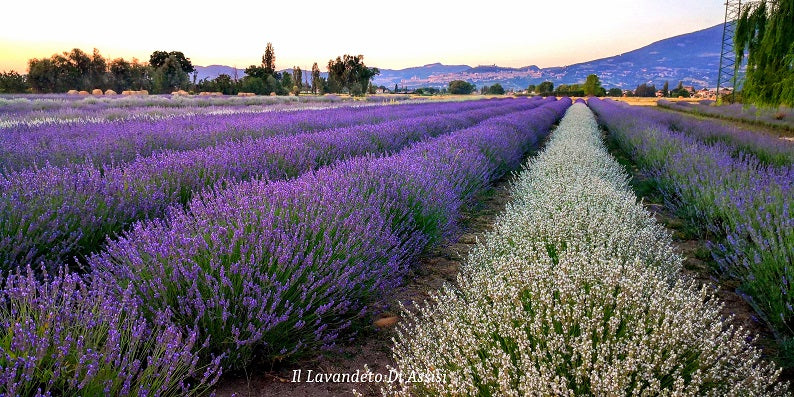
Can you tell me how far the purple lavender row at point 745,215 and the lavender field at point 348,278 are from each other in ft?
0.10

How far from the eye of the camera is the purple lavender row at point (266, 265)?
1.95 metres

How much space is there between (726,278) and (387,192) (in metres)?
2.75

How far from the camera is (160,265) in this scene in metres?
1.91

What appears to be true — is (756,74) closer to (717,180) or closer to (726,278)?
(717,180)

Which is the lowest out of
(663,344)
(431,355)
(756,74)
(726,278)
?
(726,278)

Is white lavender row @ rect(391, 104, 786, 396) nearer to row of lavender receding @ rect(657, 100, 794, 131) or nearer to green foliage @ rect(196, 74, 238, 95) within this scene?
row of lavender receding @ rect(657, 100, 794, 131)

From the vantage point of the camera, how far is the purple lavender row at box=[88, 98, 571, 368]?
195 centimetres

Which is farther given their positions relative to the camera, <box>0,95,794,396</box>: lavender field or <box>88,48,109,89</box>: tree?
<box>88,48,109,89</box>: tree

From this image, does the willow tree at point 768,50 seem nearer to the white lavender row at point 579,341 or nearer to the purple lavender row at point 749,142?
the purple lavender row at point 749,142

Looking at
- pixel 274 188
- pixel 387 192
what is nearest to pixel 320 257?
pixel 274 188

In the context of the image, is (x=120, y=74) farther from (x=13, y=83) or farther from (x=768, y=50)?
(x=768, y=50)

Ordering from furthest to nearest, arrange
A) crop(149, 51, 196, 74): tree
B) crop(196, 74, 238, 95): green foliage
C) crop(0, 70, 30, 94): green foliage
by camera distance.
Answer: crop(149, 51, 196, 74): tree → crop(196, 74, 238, 95): green foliage → crop(0, 70, 30, 94): green foliage

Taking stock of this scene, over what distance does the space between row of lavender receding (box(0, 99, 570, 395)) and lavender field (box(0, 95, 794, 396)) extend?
0.02 m

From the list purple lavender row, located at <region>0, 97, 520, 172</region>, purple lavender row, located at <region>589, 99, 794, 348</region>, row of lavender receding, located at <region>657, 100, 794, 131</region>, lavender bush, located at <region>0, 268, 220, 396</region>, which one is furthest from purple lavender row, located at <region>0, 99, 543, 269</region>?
row of lavender receding, located at <region>657, 100, 794, 131</region>
